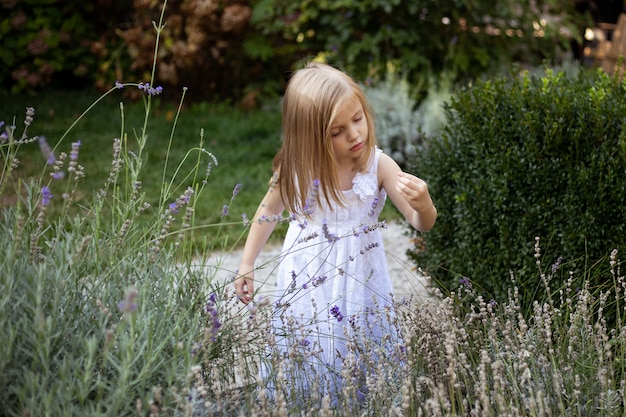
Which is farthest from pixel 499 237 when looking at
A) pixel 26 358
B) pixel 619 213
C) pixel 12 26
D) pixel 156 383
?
pixel 12 26

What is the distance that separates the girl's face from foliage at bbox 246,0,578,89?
4.97m

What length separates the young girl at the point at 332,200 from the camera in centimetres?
278

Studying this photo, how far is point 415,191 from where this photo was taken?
2600mm

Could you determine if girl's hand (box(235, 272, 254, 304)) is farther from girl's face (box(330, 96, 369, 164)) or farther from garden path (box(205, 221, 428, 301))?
garden path (box(205, 221, 428, 301))

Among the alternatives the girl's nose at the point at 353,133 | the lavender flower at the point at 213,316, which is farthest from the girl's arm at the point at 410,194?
the lavender flower at the point at 213,316

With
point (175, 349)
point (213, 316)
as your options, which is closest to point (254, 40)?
point (213, 316)

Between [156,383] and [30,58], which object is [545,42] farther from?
[156,383]

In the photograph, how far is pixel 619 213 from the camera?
328 cm

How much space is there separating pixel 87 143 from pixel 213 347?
5.65 m

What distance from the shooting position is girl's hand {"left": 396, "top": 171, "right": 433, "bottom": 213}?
2.60 meters

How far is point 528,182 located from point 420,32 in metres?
4.94

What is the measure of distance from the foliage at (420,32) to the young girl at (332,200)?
193 inches

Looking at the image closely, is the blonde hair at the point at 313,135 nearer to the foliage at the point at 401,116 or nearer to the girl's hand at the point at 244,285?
the girl's hand at the point at 244,285

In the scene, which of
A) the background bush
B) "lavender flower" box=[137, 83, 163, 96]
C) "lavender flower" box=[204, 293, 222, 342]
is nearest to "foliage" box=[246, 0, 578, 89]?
the background bush
